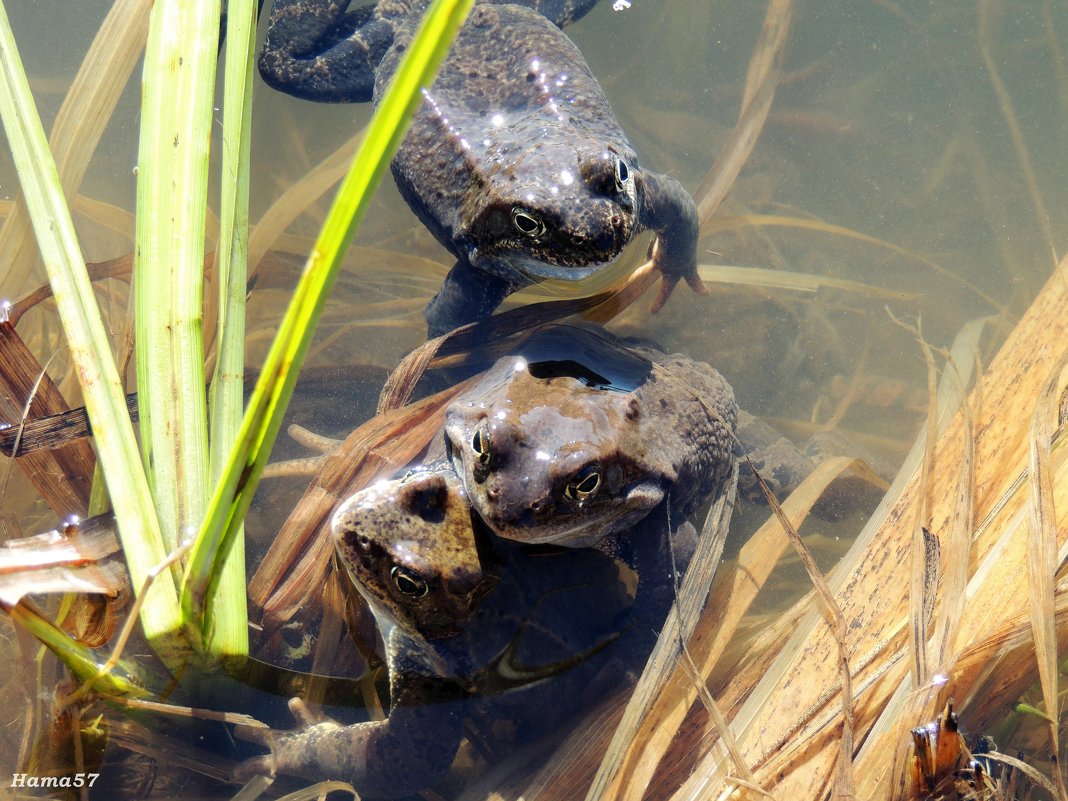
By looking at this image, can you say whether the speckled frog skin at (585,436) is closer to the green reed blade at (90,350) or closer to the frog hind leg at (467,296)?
the frog hind leg at (467,296)

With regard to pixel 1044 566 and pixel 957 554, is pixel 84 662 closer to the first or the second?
pixel 957 554

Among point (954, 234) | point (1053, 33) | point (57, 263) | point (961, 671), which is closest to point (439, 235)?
point (57, 263)

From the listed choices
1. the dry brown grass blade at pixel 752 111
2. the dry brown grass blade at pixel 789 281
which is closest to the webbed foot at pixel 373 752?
the dry brown grass blade at pixel 789 281

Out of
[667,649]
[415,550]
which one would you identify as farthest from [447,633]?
[667,649]

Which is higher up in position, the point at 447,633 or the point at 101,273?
the point at 101,273

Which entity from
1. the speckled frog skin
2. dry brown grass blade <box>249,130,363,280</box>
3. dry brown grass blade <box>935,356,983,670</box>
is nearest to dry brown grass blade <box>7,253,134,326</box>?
dry brown grass blade <box>249,130,363,280</box>

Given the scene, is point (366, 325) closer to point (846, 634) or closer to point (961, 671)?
point (846, 634)

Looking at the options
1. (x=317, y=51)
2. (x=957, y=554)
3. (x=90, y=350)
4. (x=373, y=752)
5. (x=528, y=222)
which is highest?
(x=317, y=51)
